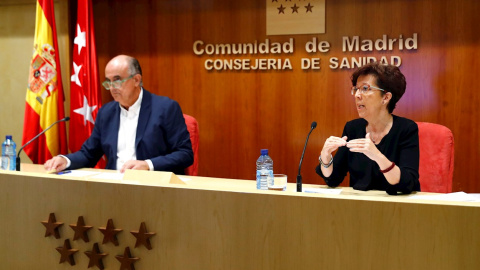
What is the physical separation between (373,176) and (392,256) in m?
1.18

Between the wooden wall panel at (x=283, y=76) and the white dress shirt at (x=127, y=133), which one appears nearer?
the white dress shirt at (x=127, y=133)

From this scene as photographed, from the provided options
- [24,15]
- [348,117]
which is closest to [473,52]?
[348,117]

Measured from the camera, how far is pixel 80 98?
15.9 ft

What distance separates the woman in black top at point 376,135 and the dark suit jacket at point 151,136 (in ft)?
3.42

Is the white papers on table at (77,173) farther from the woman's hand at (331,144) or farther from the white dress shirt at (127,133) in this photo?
the woman's hand at (331,144)

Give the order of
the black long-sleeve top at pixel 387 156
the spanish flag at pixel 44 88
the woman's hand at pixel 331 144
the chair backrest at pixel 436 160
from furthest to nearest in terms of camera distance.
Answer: the spanish flag at pixel 44 88 < the chair backrest at pixel 436 160 < the black long-sleeve top at pixel 387 156 < the woman's hand at pixel 331 144

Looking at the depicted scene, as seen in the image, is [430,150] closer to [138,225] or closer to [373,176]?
[373,176]

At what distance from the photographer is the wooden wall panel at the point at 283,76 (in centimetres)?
427

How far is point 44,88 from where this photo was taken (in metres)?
4.86

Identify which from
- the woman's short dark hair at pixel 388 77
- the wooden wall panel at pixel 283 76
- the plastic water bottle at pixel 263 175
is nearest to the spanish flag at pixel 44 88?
the wooden wall panel at pixel 283 76

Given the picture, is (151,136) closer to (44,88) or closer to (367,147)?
(367,147)

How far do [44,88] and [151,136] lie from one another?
5.85ft

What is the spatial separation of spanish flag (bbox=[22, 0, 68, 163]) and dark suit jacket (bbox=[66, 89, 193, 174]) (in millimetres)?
1365

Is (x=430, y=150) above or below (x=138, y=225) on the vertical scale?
above
